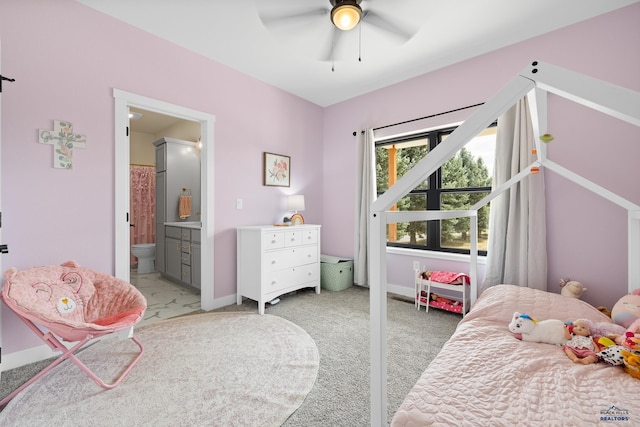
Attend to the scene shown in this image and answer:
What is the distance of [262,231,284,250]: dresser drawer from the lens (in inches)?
115

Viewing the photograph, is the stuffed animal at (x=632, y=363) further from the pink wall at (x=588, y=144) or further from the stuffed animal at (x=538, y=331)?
the pink wall at (x=588, y=144)

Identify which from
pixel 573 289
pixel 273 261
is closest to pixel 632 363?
pixel 573 289

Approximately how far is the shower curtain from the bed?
541 cm

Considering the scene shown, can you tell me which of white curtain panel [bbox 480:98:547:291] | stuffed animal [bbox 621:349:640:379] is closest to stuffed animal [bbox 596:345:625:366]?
stuffed animal [bbox 621:349:640:379]

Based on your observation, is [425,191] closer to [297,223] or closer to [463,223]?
[463,223]

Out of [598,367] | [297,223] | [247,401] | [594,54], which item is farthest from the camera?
[297,223]

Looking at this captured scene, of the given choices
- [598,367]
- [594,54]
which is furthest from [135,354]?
[594,54]

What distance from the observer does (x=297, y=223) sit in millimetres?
3609

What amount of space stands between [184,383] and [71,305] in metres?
0.96

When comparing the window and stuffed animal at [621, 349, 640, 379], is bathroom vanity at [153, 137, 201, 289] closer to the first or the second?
the window

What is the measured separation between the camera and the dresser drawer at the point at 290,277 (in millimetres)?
2984

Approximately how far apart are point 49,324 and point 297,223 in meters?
2.45

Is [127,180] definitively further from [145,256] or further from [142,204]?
[142,204]

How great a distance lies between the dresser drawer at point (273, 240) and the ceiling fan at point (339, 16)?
1870 mm
